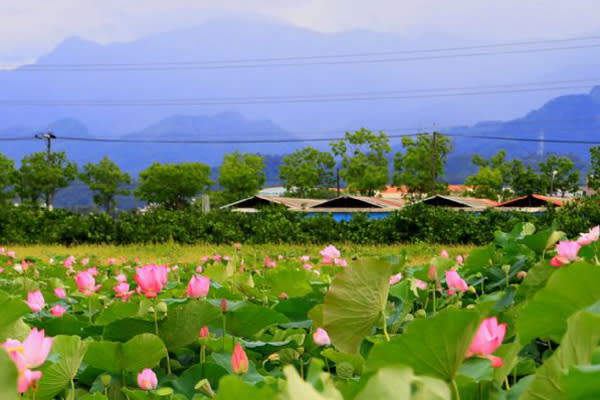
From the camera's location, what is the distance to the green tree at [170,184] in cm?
7394

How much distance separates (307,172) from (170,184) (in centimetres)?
1515

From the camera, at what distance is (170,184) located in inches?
2923

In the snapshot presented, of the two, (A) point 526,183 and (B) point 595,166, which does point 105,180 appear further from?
(B) point 595,166

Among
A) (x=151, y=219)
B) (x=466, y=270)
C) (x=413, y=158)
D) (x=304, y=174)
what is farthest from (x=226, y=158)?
(x=466, y=270)

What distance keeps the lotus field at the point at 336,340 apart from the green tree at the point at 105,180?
73561 mm

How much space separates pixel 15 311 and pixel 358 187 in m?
67.6

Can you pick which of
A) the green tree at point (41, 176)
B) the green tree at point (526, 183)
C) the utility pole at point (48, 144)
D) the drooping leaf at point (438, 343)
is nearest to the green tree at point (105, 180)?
the utility pole at point (48, 144)

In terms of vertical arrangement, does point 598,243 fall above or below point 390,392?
below

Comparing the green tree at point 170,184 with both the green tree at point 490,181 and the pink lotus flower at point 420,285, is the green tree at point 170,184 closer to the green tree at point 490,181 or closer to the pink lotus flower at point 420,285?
the green tree at point 490,181

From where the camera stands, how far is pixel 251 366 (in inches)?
50.2

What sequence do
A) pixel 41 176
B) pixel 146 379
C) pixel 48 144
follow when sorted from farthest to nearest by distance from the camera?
pixel 41 176
pixel 48 144
pixel 146 379

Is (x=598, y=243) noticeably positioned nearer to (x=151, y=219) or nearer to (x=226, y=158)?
(x=151, y=219)

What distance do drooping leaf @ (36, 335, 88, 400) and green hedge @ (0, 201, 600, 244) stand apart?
50.9 ft

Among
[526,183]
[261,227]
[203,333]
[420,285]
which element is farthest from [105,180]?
[203,333]
